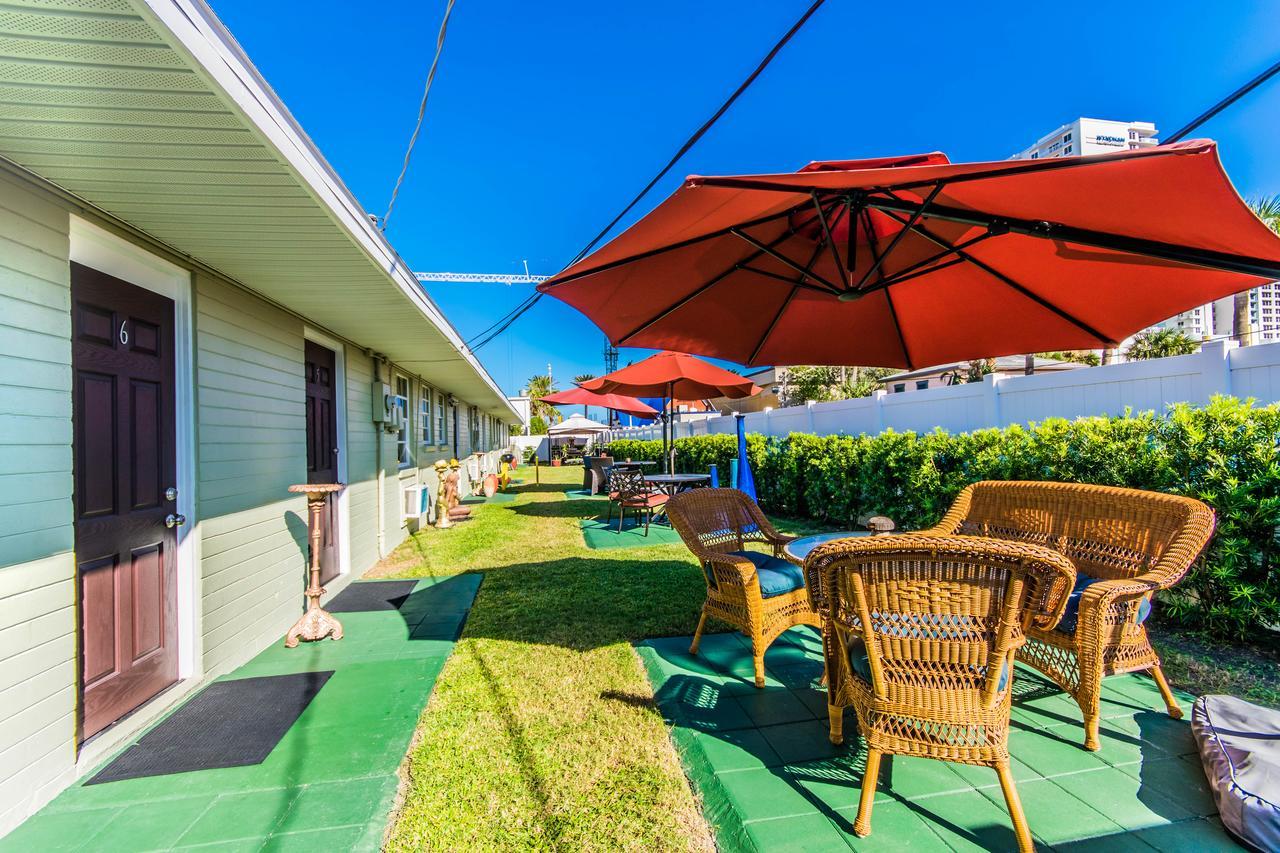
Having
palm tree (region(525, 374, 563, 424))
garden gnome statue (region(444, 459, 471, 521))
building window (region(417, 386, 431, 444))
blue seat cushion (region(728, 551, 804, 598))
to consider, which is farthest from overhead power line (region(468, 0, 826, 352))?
palm tree (region(525, 374, 563, 424))

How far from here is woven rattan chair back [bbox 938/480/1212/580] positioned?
8.55 ft

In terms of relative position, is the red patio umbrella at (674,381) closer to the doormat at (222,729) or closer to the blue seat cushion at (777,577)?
the blue seat cushion at (777,577)

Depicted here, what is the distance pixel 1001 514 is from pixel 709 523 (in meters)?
1.77

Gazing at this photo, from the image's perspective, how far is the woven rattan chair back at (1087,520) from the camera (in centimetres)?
261

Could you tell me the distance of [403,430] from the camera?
759 centimetres

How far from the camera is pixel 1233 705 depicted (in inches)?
86.2

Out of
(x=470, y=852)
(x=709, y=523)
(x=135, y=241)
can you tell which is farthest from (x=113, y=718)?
(x=709, y=523)

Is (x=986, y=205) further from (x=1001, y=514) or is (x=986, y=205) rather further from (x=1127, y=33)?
(x=1127, y=33)

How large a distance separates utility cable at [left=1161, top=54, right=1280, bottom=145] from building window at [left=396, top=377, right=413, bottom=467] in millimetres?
7452

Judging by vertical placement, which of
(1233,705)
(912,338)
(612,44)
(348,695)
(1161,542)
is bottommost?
(348,695)

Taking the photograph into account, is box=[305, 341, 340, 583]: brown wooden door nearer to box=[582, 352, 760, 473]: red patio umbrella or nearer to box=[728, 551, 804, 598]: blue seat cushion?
box=[582, 352, 760, 473]: red patio umbrella

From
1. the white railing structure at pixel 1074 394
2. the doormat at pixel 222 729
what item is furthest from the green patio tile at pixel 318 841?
the white railing structure at pixel 1074 394

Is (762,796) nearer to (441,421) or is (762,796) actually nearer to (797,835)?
(797,835)

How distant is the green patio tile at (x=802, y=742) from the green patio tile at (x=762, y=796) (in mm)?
145
